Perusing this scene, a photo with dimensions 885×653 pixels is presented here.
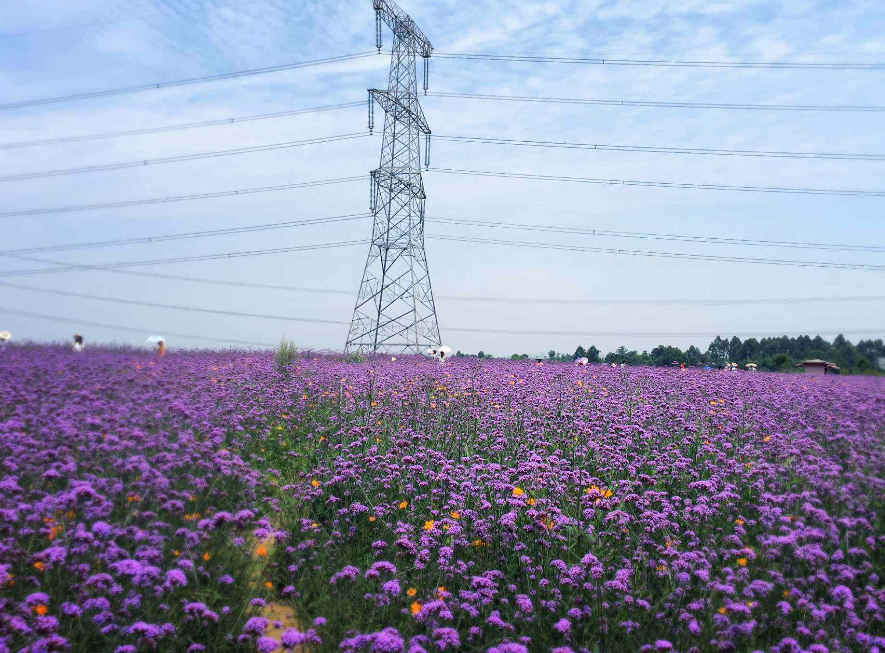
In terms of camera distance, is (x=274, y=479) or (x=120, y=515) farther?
(x=274, y=479)

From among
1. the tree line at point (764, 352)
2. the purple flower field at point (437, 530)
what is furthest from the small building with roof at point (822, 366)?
the purple flower field at point (437, 530)

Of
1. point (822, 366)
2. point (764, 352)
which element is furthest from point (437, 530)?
point (764, 352)

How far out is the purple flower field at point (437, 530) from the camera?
373 cm

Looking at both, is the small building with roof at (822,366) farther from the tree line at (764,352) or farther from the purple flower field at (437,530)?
the purple flower field at (437,530)

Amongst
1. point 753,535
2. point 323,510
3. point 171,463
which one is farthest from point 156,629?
point 753,535

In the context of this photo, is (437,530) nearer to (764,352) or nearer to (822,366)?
(822,366)

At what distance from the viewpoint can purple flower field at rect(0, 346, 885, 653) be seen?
3.73 meters

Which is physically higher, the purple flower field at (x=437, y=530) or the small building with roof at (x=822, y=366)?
the small building with roof at (x=822, y=366)

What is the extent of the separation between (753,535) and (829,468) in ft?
4.18

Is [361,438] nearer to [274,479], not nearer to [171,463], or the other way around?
[274,479]

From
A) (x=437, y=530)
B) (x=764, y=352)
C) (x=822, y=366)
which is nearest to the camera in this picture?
(x=437, y=530)

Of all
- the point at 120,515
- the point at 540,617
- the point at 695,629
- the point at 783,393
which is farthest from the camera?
the point at 783,393

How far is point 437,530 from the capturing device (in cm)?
457

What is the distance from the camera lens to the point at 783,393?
36.3 feet
